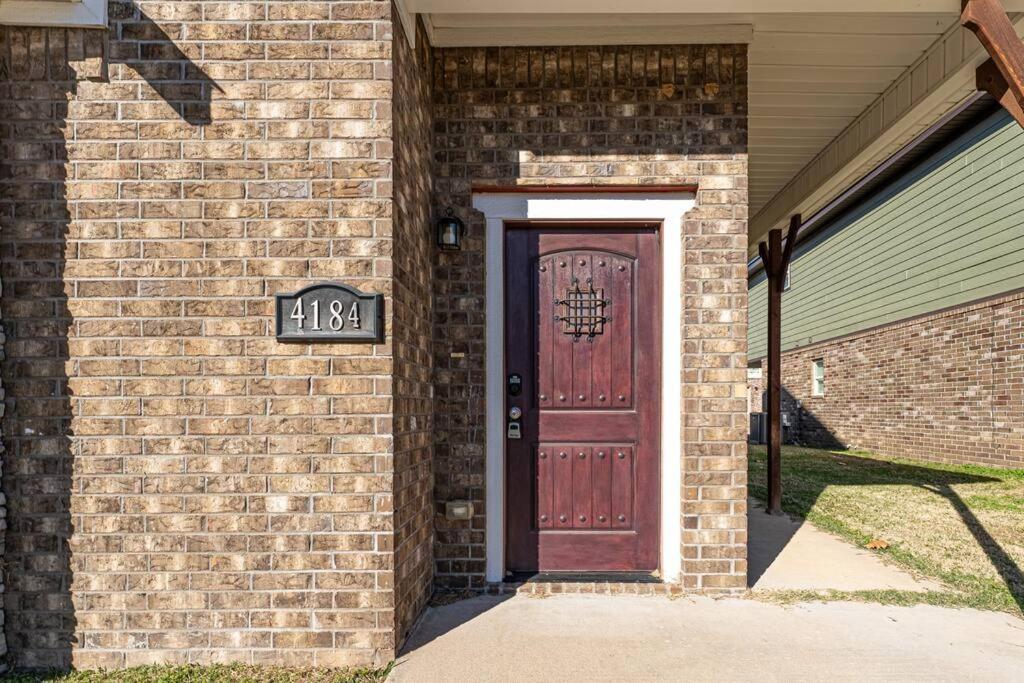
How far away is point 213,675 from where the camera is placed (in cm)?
271

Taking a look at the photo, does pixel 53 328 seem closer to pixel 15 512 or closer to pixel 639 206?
pixel 15 512

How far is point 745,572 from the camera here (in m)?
3.64

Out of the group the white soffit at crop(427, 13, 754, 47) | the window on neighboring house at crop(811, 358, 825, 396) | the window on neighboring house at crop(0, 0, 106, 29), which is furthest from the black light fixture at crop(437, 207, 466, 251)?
the window on neighboring house at crop(811, 358, 825, 396)

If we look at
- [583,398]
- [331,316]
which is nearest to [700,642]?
[583,398]

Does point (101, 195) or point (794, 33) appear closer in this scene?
point (101, 195)

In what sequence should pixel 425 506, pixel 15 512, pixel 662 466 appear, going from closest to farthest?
pixel 15 512 < pixel 425 506 < pixel 662 466

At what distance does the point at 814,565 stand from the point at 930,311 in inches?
320


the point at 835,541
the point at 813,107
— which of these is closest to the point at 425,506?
the point at 835,541

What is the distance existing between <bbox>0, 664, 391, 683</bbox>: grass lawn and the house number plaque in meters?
1.49

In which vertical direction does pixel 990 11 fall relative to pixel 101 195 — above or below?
→ above

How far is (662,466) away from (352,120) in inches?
104

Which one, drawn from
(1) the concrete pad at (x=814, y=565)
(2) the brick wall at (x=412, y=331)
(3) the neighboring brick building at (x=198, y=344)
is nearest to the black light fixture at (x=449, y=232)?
(2) the brick wall at (x=412, y=331)

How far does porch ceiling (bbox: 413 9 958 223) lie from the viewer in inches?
141

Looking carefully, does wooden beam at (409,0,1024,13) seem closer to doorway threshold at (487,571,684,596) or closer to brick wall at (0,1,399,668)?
brick wall at (0,1,399,668)
